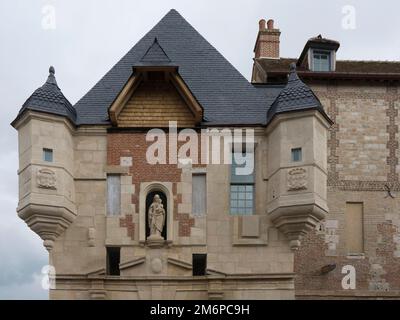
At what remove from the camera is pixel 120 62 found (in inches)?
1088

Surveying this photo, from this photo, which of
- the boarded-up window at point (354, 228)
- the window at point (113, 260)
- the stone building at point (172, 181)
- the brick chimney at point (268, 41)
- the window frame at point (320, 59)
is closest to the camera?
the stone building at point (172, 181)

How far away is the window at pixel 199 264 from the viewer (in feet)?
80.3

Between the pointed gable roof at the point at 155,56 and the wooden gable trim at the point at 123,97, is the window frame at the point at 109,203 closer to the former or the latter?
the wooden gable trim at the point at 123,97

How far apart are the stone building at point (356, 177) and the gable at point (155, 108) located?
1212cm

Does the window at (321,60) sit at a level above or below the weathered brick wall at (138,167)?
above

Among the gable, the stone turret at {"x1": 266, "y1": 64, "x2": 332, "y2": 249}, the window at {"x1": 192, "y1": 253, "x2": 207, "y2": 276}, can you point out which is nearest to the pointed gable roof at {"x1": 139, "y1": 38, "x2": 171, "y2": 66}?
the gable

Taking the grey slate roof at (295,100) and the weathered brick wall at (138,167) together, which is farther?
the weathered brick wall at (138,167)

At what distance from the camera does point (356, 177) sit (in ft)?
125

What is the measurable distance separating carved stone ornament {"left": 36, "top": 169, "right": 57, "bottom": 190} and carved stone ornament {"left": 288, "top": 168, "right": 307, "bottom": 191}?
5.86 m

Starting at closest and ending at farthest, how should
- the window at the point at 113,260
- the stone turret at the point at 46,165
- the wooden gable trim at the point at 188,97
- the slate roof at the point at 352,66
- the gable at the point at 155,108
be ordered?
the stone turret at the point at 46,165, the window at the point at 113,260, the wooden gable trim at the point at 188,97, the gable at the point at 155,108, the slate roof at the point at 352,66

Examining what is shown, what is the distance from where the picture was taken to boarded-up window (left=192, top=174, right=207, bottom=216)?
24.9m

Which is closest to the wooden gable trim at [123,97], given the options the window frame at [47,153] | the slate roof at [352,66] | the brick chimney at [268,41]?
the window frame at [47,153]
